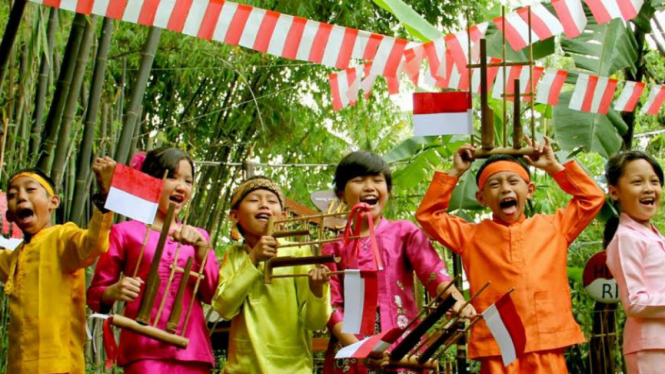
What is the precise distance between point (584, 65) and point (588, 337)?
4.47 feet

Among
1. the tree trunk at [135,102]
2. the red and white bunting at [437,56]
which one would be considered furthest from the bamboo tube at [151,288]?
the red and white bunting at [437,56]

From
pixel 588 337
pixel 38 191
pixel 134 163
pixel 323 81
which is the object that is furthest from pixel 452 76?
pixel 323 81

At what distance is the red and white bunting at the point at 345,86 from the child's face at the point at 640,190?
6.13 ft

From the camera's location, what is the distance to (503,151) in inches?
126

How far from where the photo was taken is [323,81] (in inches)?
313

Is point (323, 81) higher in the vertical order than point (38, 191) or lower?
higher

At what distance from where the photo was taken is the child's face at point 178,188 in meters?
3.47

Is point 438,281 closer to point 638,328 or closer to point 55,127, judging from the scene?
point 638,328

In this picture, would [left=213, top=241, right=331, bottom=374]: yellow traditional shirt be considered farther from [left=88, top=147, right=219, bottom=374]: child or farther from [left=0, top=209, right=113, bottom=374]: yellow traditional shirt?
[left=0, top=209, right=113, bottom=374]: yellow traditional shirt

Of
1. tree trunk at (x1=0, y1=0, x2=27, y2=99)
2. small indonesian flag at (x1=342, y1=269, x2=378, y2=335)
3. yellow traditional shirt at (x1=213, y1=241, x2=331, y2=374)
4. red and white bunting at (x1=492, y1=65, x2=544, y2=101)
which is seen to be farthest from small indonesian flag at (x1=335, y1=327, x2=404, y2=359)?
red and white bunting at (x1=492, y1=65, x2=544, y2=101)

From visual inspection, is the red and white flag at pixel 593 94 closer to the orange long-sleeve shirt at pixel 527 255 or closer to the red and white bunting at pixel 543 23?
the red and white bunting at pixel 543 23

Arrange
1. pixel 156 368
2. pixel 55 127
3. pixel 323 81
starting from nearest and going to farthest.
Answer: pixel 156 368, pixel 55 127, pixel 323 81

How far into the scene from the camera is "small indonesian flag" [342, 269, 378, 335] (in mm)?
3113

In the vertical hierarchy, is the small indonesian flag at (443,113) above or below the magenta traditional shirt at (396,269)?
above
